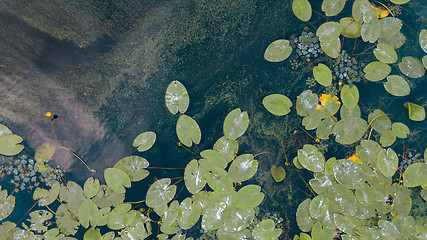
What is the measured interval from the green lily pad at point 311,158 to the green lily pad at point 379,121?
429 mm

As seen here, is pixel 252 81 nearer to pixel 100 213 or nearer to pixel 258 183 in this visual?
pixel 258 183

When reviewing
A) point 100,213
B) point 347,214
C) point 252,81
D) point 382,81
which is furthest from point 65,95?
point 382,81

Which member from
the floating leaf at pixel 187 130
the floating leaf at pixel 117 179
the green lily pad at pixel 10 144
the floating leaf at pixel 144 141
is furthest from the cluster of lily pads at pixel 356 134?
the green lily pad at pixel 10 144

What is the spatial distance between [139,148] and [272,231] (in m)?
1.11

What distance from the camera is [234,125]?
1.69m

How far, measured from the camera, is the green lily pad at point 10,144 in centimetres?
167

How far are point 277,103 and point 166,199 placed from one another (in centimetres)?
102

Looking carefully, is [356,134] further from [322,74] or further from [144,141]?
[144,141]

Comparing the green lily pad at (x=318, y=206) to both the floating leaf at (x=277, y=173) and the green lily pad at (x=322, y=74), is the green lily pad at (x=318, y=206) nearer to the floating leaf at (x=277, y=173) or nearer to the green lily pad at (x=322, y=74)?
the floating leaf at (x=277, y=173)

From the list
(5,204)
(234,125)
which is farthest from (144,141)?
(5,204)

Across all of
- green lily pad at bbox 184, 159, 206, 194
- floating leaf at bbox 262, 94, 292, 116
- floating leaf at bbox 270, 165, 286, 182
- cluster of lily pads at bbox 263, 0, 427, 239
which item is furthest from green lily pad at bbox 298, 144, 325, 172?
green lily pad at bbox 184, 159, 206, 194

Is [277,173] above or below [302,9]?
below

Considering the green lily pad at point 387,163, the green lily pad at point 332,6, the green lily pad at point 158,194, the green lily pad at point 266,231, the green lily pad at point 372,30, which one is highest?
the green lily pad at point 332,6

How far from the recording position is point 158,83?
1719mm
